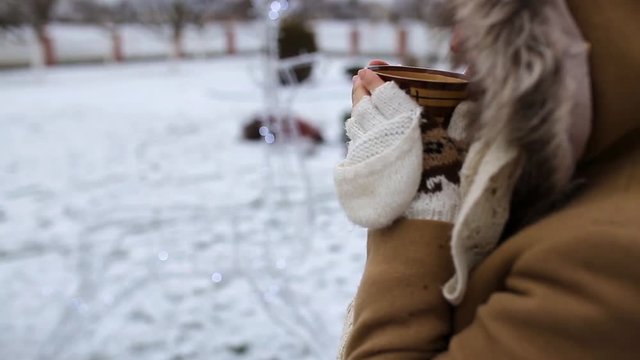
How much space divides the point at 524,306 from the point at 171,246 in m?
3.92

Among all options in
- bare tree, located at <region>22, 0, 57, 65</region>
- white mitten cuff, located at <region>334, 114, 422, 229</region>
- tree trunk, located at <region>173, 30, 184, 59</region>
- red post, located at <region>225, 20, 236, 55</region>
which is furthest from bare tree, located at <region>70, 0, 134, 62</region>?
white mitten cuff, located at <region>334, 114, 422, 229</region>

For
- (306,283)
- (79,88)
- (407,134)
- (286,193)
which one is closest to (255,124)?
(286,193)

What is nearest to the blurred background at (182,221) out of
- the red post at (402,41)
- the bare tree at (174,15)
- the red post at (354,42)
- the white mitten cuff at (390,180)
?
the white mitten cuff at (390,180)

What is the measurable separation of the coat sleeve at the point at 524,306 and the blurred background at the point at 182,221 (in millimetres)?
271

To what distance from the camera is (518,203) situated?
2.61ft

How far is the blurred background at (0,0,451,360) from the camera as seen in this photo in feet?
10.7

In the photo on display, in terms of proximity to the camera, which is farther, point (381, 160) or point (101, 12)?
point (101, 12)

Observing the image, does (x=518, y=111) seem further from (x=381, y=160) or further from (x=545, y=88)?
(x=381, y=160)

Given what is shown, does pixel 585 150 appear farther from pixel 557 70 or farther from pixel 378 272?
pixel 378 272

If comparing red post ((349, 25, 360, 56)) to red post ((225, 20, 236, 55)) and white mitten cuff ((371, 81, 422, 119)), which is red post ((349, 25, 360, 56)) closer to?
red post ((225, 20, 236, 55))

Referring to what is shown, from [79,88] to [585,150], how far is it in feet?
43.3

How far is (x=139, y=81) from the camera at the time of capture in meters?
14.2

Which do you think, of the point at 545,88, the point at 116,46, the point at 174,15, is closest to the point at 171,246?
the point at 545,88

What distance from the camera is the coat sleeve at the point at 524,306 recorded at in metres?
0.65
